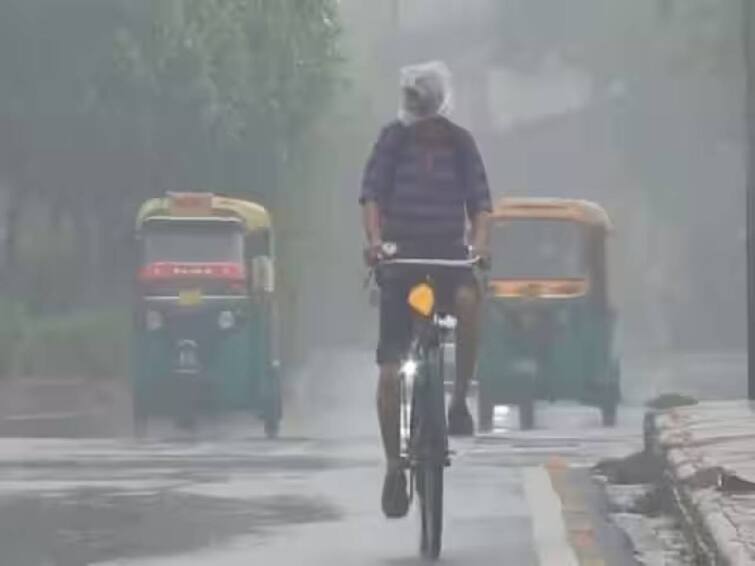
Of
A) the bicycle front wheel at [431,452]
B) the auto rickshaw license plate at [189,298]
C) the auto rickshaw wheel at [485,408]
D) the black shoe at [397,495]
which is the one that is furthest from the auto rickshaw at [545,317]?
the bicycle front wheel at [431,452]

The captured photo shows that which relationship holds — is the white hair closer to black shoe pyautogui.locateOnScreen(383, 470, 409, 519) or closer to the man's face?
the man's face

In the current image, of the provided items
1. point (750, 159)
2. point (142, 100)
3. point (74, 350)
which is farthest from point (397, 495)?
point (142, 100)

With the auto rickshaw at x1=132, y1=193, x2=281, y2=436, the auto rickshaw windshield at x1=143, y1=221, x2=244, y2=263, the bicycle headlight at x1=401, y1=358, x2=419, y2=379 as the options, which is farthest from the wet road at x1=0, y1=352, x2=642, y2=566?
the auto rickshaw windshield at x1=143, y1=221, x2=244, y2=263

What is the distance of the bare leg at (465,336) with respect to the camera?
9.01 metres

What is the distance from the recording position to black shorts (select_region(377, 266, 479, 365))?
8898 mm

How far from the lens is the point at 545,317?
70.9 feet

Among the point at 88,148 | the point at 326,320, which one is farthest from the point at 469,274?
the point at 326,320

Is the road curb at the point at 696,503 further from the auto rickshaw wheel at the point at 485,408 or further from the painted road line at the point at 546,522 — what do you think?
the auto rickshaw wheel at the point at 485,408

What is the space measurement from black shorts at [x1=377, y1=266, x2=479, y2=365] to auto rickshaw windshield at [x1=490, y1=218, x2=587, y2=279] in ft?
41.9

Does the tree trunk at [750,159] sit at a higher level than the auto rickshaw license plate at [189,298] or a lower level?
higher

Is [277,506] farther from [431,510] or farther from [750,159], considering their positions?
[750,159]

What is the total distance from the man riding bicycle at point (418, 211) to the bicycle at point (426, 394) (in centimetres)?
5

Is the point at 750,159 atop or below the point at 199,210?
atop

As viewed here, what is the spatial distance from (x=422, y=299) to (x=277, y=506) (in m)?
1.69
